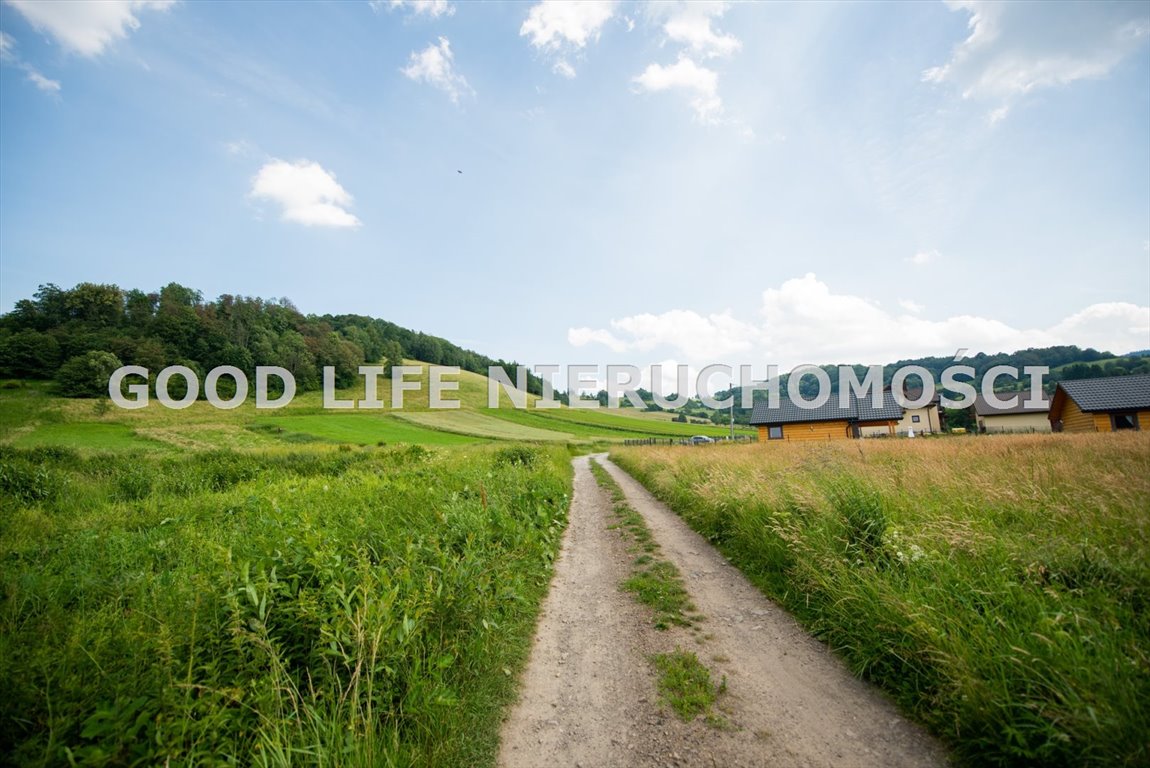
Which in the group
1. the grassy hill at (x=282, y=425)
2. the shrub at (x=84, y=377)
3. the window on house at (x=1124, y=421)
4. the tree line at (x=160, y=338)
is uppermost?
the tree line at (x=160, y=338)

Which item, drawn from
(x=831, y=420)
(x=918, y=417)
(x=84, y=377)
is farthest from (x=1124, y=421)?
(x=84, y=377)

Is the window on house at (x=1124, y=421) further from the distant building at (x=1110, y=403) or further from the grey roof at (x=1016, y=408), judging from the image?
the grey roof at (x=1016, y=408)

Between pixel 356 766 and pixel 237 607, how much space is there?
1446 millimetres

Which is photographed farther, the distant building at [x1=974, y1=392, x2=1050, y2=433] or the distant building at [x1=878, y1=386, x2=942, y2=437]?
the distant building at [x1=878, y1=386, x2=942, y2=437]

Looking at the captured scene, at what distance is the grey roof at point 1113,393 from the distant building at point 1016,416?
1855cm

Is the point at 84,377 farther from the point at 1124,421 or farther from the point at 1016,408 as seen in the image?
the point at 1016,408

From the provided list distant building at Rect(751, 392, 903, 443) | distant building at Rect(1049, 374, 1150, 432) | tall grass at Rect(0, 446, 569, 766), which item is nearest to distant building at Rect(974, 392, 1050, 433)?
distant building at Rect(751, 392, 903, 443)

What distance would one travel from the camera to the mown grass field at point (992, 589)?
8.86 ft

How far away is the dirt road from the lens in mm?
3131

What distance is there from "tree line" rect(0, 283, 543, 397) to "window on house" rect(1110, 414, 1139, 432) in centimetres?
9324

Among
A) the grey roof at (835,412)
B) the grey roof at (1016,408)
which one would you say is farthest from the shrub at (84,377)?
the grey roof at (1016,408)

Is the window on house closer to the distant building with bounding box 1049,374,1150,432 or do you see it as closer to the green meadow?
the distant building with bounding box 1049,374,1150,432

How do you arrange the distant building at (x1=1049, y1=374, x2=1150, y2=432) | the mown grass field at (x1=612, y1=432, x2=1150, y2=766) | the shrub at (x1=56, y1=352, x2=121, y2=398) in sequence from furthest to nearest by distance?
the shrub at (x1=56, y1=352, x2=121, y2=398) < the distant building at (x1=1049, y1=374, x2=1150, y2=432) < the mown grass field at (x1=612, y1=432, x2=1150, y2=766)

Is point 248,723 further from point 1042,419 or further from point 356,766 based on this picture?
point 1042,419
